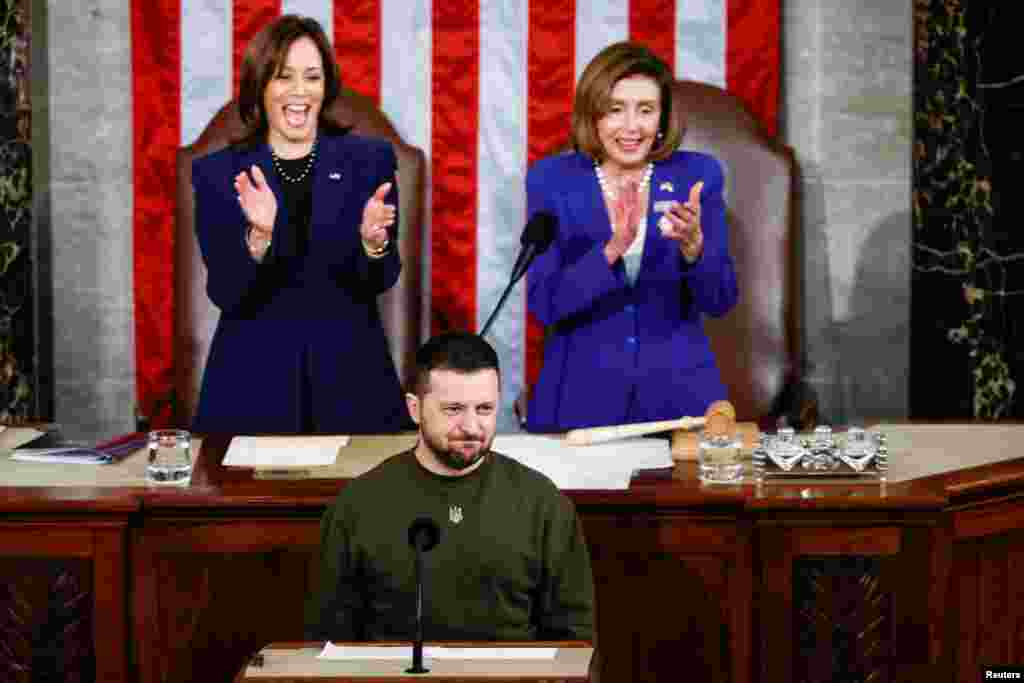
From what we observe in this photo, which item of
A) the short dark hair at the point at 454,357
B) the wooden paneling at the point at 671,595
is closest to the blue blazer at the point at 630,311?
the wooden paneling at the point at 671,595

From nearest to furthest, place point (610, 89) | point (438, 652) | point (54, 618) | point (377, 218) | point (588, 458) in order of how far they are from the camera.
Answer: point (438, 652) → point (54, 618) → point (588, 458) → point (377, 218) → point (610, 89)

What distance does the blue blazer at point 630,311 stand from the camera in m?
4.29

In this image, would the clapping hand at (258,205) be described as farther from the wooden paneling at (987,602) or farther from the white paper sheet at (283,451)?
the wooden paneling at (987,602)

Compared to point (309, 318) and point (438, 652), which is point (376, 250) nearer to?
point (309, 318)

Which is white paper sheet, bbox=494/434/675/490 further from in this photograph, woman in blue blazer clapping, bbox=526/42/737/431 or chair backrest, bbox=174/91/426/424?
chair backrest, bbox=174/91/426/424

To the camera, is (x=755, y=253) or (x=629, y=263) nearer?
(x=629, y=263)

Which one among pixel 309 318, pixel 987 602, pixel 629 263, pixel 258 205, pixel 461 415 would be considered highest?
pixel 258 205

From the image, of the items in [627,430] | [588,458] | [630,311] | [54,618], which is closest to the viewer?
[54,618]

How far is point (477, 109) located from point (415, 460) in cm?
245

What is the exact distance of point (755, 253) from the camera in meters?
5.11

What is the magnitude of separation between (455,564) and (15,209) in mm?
2681

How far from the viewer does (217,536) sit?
342 cm

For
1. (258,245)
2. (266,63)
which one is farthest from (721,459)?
(266,63)

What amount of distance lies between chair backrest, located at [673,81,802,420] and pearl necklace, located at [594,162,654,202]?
0.76 m
